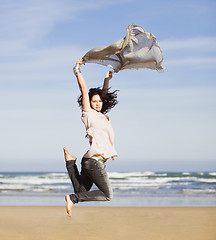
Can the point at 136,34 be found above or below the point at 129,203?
above

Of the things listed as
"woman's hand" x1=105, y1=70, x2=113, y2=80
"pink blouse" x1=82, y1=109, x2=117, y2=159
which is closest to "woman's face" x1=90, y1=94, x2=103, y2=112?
"pink blouse" x1=82, y1=109, x2=117, y2=159

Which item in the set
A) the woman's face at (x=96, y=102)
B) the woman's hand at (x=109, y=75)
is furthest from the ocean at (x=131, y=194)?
the woman's face at (x=96, y=102)

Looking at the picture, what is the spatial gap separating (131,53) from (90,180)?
5.61 ft

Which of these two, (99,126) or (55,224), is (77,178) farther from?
Result: (55,224)

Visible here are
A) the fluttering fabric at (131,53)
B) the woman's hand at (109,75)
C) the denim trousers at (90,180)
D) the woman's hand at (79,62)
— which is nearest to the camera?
the denim trousers at (90,180)

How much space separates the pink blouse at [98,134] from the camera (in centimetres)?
555

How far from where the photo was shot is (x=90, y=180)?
5.71 meters

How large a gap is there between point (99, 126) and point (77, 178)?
71 cm

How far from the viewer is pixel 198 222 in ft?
32.1

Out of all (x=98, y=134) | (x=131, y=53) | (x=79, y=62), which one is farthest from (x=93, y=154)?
(x=131, y=53)

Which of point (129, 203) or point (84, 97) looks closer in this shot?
point (84, 97)

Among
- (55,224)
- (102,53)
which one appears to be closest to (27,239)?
(55,224)

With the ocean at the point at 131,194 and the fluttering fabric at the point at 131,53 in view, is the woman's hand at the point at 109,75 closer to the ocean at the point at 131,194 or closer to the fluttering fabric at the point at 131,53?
the fluttering fabric at the point at 131,53

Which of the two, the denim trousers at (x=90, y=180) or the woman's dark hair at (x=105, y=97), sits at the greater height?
the woman's dark hair at (x=105, y=97)
